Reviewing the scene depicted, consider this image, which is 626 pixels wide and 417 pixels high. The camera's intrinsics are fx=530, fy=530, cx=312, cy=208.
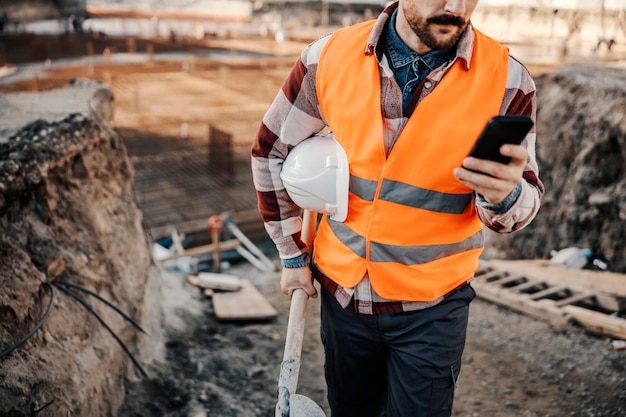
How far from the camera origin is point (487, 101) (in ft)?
5.35

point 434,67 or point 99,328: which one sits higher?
point 434,67

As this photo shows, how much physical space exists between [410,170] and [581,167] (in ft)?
22.9

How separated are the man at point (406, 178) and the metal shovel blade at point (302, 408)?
0.19m

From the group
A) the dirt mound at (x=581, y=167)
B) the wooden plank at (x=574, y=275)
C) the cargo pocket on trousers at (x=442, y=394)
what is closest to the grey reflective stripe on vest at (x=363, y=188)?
the cargo pocket on trousers at (x=442, y=394)

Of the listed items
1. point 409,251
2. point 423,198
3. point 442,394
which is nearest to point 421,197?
point 423,198

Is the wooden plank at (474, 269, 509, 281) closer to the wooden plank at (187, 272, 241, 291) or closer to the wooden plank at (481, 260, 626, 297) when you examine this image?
the wooden plank at (481, 260, 626, 297)

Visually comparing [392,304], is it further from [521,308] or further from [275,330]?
[521,308]

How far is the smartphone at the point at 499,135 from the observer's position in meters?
1.35

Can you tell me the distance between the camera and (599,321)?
443cm

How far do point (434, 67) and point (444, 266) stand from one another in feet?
2.18

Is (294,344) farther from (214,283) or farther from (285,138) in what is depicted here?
(214,283)

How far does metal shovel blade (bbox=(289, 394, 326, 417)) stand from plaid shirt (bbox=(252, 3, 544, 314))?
1.43 ft

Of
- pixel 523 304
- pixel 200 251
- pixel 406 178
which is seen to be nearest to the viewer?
pixel 406 178

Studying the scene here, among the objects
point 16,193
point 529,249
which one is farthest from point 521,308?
point 16,193
